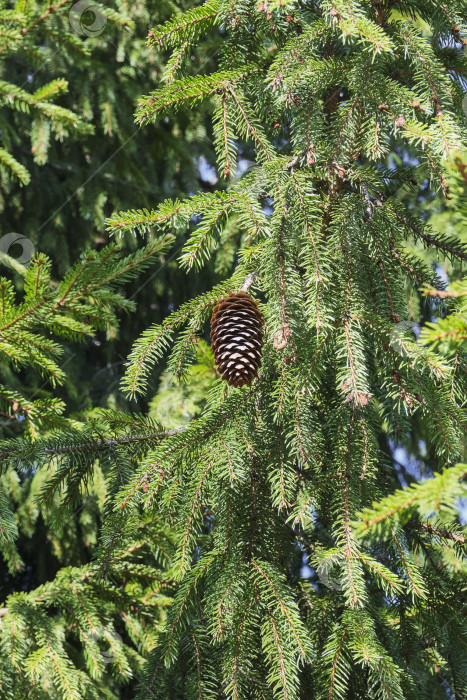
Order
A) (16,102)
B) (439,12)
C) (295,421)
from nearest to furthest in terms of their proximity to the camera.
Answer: (295,421)
(439,12)
(16,102)

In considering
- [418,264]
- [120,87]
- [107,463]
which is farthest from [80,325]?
[120,87]

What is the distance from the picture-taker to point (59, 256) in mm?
3443

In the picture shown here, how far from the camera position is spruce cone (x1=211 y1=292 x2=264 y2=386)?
48.6 inches

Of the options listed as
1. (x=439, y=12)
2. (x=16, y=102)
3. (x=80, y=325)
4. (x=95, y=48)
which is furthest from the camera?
(x=95, y=48)

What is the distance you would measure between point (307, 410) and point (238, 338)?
0.19m

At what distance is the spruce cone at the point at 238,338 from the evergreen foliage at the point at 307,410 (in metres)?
0.05

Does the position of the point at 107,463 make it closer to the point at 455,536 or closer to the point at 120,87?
the point at 455,536

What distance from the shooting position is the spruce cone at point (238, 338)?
123cm

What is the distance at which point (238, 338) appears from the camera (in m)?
1.24

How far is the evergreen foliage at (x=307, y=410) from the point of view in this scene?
1193mm

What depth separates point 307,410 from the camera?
1.25 meters

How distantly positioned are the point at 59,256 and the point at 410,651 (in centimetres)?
269

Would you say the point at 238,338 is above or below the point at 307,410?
above

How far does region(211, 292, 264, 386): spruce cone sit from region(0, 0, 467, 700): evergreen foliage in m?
0.05
